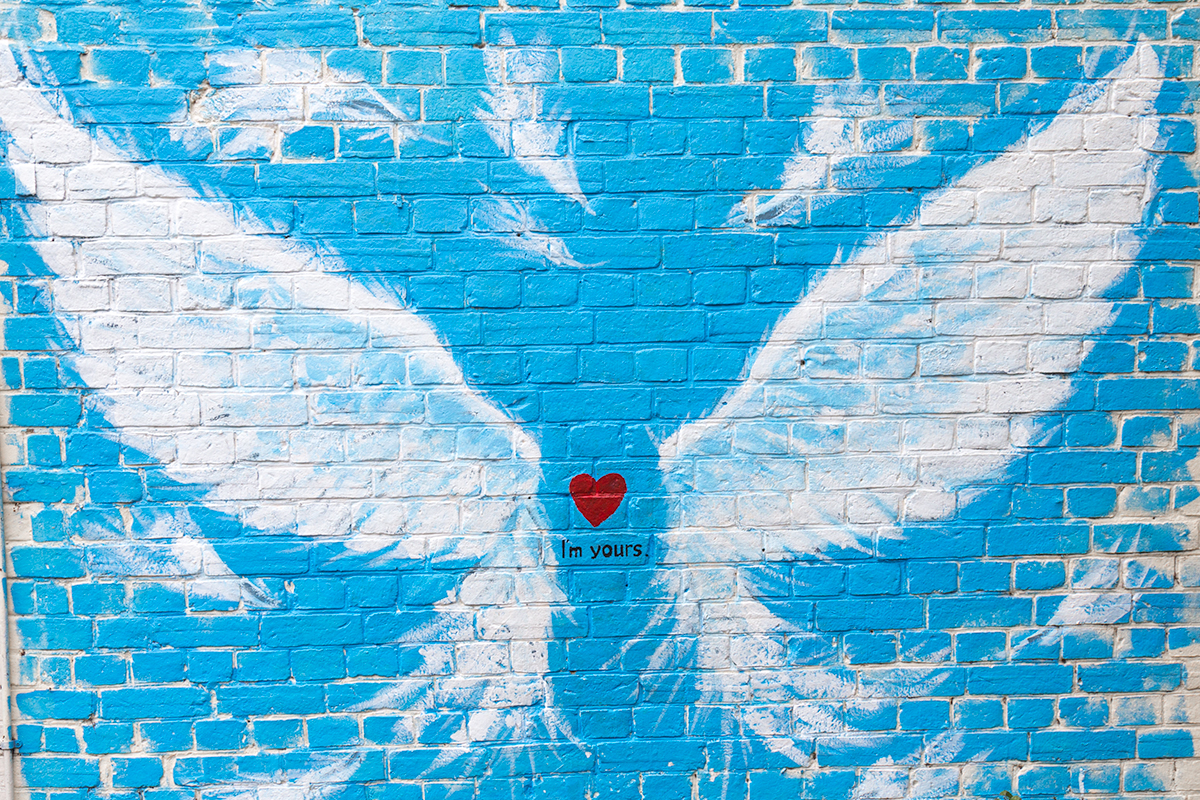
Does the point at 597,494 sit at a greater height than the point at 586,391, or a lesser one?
lesser

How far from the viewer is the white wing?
6.85ft

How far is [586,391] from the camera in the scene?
2080 mm

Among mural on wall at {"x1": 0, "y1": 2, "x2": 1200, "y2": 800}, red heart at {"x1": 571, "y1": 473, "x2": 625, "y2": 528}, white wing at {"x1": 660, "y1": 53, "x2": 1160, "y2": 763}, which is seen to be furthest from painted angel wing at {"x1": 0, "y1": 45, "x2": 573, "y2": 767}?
white wing at {"x1": 660, "y1": 53, "x2": 1160, "y2": 763}

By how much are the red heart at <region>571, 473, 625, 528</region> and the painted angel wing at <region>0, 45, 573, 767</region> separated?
0.12m

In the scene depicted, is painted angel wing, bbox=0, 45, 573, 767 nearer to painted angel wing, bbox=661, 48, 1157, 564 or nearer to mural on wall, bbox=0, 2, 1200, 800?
mural on wall, bbox=0, 2, 1200, 800

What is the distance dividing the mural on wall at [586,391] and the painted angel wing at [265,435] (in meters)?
0.01

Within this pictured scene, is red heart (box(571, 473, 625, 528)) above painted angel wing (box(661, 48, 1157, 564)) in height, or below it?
below

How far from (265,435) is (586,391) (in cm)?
93

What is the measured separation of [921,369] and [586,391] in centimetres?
98

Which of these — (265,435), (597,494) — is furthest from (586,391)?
(265,435)

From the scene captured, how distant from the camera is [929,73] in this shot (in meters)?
2.07

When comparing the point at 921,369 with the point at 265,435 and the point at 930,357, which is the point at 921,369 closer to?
the point at 930,357

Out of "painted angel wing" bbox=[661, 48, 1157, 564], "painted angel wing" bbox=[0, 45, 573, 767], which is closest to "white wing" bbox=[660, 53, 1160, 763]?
"painted angel wing" bbox=[661, 48, 1157, 564]

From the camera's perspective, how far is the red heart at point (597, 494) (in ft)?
6.86
